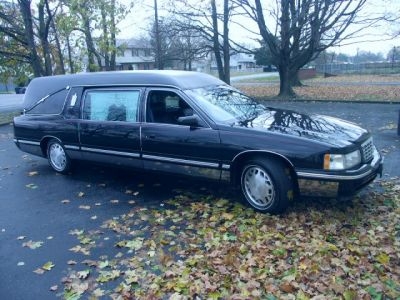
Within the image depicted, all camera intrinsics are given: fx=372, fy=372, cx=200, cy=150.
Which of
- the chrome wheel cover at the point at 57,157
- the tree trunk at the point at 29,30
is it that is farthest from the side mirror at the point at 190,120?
the tree trunk at the point at 29,30

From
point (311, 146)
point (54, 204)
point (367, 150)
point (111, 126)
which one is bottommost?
point (54, 204)

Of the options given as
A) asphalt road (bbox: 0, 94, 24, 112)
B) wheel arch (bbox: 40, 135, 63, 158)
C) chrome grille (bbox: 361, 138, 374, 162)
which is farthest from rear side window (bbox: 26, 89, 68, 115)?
asphalt road (bbox: 0, 94, 24, 112)

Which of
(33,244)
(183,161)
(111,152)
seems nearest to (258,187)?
(183,161)

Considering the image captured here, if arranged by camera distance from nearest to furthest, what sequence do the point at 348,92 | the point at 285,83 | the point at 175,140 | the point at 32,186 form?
the point at 175,140 < the point at 32,186 < the point at 285,83 < the point at 348,92

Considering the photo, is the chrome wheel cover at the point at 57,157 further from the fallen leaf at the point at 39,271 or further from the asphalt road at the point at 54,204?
the fallen leaf at the point at 39,271

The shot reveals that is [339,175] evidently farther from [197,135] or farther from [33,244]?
[33,244]

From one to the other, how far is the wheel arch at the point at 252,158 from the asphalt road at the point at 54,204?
90 centimetres

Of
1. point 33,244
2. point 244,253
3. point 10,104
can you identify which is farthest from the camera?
point 10,104

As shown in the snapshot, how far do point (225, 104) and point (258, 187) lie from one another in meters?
1.40

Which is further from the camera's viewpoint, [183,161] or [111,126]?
[111,126]

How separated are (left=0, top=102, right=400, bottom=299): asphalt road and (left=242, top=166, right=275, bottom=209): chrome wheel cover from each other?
3.29 feet

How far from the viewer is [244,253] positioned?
381cm

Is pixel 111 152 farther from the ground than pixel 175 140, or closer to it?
closer to it

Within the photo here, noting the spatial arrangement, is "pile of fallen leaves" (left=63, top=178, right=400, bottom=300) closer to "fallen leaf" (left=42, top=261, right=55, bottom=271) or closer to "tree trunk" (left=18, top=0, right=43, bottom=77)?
"fallen leaf" (left=42, top=261, right=55, bottom=271)
